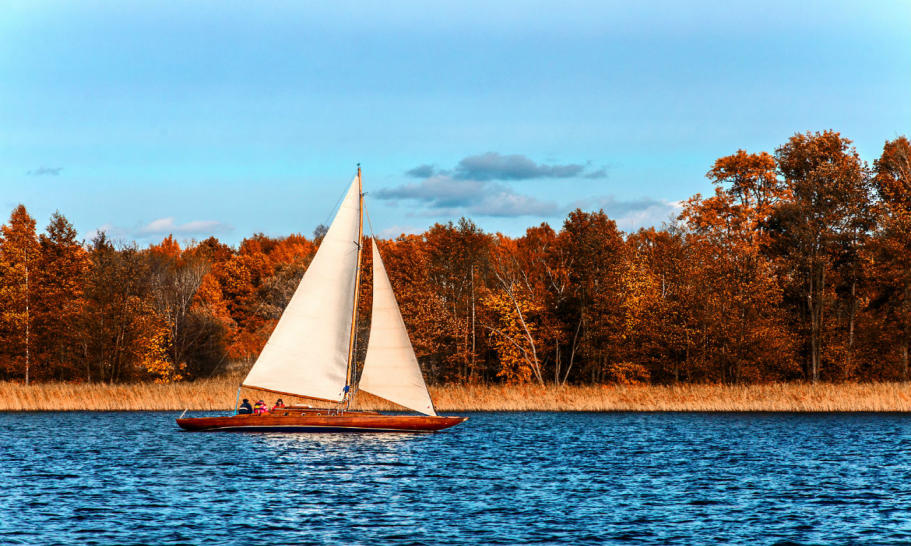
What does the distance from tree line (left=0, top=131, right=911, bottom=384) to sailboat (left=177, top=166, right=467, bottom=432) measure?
2859 cm

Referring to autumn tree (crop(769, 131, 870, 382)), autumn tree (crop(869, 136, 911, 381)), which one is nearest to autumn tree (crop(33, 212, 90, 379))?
autumn tree (crop(769, 131, 870, 382))

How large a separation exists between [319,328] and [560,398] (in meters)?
20.1

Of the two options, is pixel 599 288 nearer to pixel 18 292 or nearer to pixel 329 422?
pixel 329 422

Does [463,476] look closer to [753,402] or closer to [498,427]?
[498,427]

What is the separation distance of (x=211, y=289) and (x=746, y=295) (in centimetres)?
6240

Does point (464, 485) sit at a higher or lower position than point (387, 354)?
lower

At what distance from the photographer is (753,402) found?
54906 mm

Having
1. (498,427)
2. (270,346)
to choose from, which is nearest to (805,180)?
(498,427)

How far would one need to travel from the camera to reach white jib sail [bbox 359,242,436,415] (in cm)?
4144

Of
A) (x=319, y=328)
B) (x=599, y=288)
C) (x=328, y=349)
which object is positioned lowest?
(x=328, y=349)

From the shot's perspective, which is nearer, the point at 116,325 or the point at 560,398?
the point at 560,398

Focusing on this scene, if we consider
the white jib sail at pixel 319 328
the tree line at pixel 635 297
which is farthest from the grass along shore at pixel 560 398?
the white jib sail at pixel 319 328

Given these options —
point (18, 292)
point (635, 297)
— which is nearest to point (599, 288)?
point (635, 297)

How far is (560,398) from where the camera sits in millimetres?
57938
